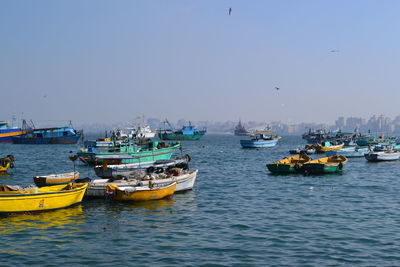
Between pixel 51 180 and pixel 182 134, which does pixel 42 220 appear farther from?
pixel 182 134

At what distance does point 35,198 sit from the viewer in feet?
85.1

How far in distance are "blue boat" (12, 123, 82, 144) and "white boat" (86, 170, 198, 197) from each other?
109 m

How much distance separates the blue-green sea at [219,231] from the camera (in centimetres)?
1798

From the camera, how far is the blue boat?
137000 mm

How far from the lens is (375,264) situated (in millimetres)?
17312

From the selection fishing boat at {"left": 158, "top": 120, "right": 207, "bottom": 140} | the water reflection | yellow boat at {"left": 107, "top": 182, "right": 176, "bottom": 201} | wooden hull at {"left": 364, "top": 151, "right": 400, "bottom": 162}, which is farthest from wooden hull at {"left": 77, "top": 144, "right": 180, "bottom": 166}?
fishing boat at {"left": 158, "top": 120, "right": 207, "bottom": 140}

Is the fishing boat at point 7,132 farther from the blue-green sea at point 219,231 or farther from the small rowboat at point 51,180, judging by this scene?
the blue-green sea at point 219,231

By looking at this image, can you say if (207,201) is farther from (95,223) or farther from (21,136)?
(21,136)

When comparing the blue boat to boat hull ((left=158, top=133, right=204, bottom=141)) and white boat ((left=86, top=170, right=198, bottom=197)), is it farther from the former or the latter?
white boat ((left=86, top=170, right=198, bottom=197))

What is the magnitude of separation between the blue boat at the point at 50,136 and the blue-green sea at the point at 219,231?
363 ft

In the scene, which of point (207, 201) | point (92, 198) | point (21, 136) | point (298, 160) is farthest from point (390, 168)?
point (21, 136)

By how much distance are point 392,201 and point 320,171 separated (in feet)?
52.1

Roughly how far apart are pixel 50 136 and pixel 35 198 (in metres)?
118

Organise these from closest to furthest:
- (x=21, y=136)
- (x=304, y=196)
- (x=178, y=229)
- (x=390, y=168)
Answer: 1. (x=178, y=229)
2. (x=304, y=196)
3. (x=390, y=168)
4. (x=21, y=136)
